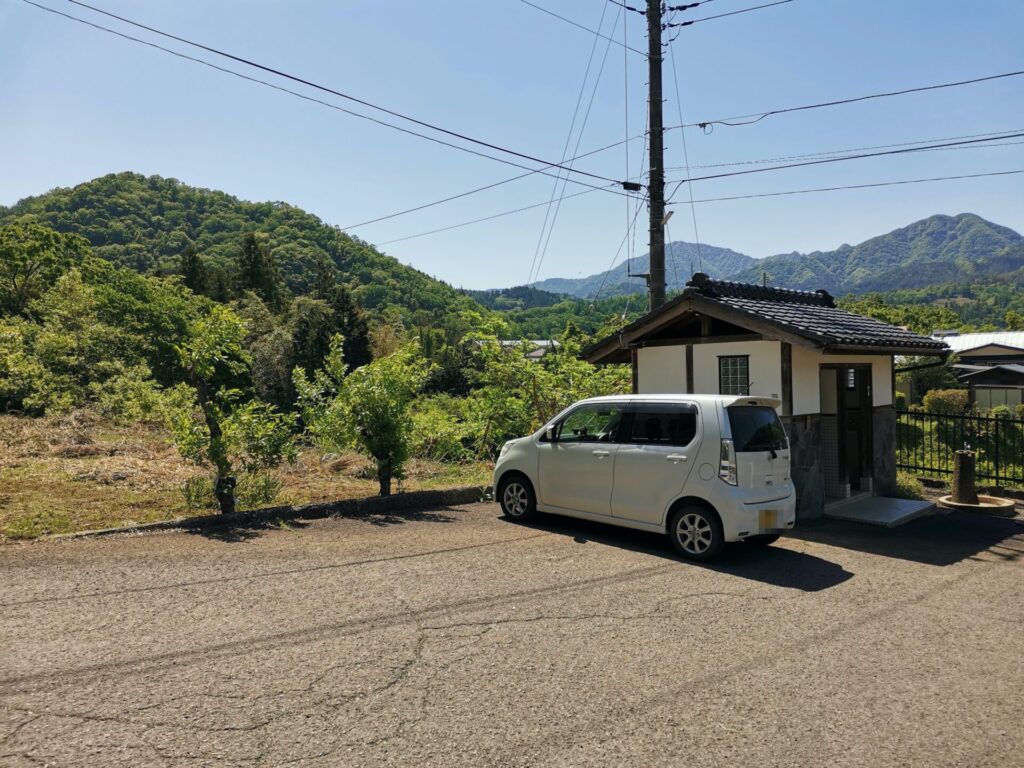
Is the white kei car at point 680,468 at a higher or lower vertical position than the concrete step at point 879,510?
higher

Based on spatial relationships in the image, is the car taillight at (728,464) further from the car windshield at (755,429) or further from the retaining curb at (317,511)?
the retaining curb at (317,511)

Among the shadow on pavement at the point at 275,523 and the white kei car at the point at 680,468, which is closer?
the white kei car at the point at 680,468

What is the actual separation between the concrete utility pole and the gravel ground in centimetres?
604

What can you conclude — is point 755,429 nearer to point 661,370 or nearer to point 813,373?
point 813,373

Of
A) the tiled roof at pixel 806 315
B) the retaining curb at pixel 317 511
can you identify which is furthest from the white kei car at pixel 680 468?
the retaining curb at pixel 317 511

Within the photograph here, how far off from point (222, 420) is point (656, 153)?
28.4 ft

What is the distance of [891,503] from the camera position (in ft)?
32.0

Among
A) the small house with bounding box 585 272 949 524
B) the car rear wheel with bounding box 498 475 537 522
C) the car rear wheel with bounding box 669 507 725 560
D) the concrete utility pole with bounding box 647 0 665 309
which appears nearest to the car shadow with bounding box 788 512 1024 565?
the small house with bounding box 585 272 949 524

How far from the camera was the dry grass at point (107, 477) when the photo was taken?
750 centimetres

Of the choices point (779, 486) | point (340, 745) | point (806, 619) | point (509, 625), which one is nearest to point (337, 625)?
point (509, 625)

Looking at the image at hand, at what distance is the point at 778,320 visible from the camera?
8461 mm

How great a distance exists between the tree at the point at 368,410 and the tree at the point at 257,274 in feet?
180

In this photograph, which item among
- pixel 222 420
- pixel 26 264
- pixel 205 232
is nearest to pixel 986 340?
pixel 222 420

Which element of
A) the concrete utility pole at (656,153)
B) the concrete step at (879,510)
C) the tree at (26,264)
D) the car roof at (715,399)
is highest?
the tree at (26,264)
